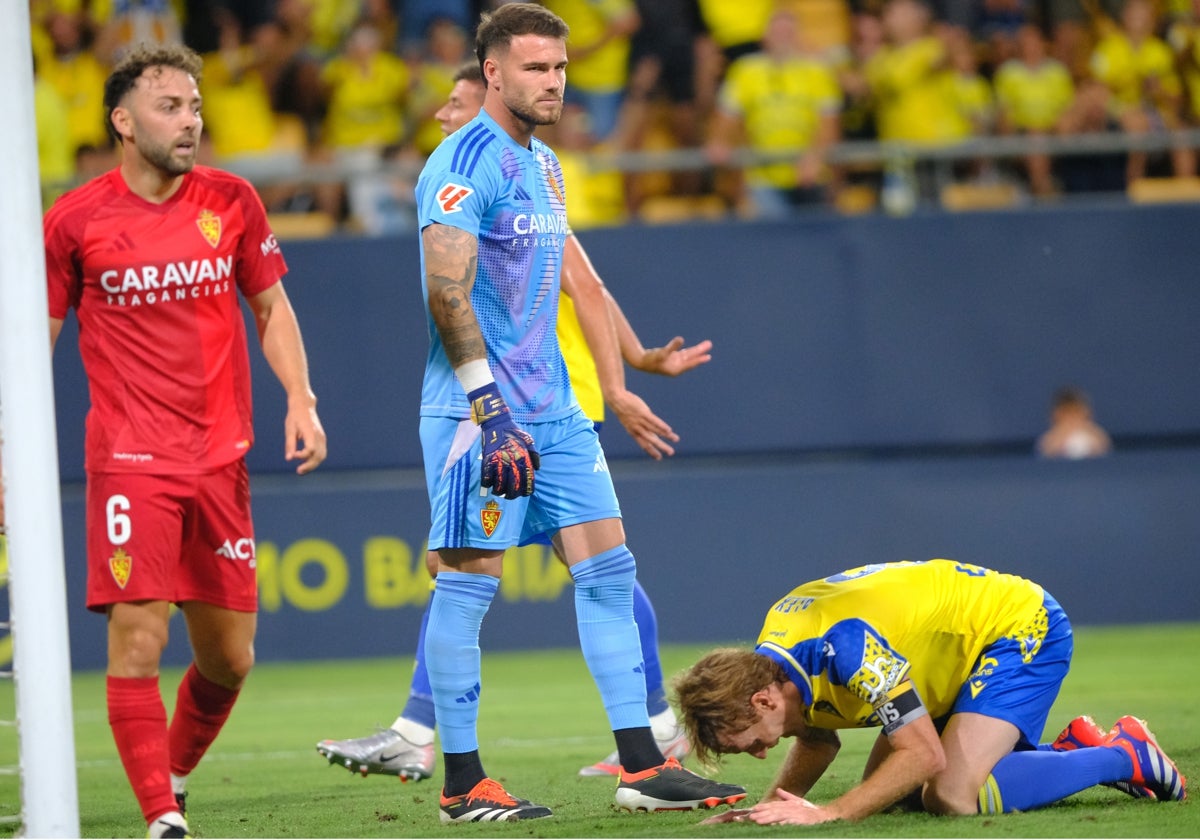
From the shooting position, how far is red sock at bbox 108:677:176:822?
4.55 metres

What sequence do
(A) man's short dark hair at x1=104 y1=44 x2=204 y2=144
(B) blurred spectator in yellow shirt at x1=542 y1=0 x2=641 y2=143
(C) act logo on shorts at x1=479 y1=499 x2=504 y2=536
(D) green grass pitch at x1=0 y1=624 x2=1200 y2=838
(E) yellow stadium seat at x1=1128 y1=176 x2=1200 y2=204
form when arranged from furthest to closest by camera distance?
(B) blurred spectator in yellow shirt at x1=542 y1=0 x2=641 y2=143 → (E) yellow stadium seat at x1=1128 y1=176 x2=1200 y2=204 → (C) act logo on shorts at x1=479 y1=499 x2=504 y2=536 → (A) man's short dark hair at x1=104 y1=44 x2=204 y2=144 → (D) green grass pitch at x1=0 y1=624 x2=1200 y2=838

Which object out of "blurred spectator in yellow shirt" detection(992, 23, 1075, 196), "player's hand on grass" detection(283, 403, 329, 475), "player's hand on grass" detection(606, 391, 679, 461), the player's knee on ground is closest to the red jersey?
"player's hand on grass" detection(283, 403, 329, 475)

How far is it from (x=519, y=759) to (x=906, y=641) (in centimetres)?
252

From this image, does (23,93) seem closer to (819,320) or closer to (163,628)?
(163,628)

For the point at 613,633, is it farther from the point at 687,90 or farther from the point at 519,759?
the point at 687,90

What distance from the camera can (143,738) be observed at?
4590mm

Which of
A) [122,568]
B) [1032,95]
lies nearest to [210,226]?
[122,568]

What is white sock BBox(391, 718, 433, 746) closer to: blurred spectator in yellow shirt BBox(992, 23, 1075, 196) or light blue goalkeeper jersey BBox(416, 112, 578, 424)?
light blue goalkeeper jersey BBox(416, 112, 578, 424)

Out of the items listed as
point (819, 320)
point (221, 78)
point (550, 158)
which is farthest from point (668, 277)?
point (550, 158)

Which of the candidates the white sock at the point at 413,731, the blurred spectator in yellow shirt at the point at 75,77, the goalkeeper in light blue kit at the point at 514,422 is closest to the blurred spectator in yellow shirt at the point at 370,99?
the blurred spectator in yellow shirt at the point at 75,77

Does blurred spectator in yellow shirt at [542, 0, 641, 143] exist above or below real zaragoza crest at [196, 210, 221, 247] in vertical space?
above

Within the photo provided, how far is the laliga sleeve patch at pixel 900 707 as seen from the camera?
14.6 feet

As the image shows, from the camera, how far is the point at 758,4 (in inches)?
495

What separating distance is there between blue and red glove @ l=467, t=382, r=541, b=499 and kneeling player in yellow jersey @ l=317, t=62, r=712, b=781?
95cm
